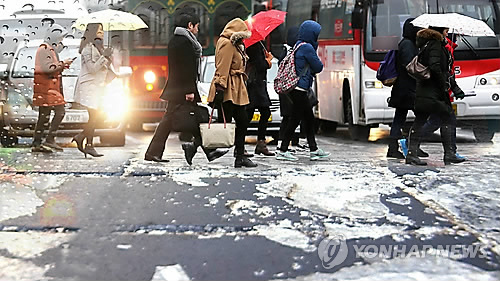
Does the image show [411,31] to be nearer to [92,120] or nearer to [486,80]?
[486,80]

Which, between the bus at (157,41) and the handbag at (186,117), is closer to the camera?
the handbag at (186,117)

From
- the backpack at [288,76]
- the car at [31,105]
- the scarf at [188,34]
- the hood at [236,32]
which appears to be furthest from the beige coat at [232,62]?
the car at [31,105]

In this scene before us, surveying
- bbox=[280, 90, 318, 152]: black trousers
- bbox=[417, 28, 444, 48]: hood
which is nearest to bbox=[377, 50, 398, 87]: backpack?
bbox=[417, 28, 444, 48]: hood

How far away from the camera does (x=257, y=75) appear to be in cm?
1024

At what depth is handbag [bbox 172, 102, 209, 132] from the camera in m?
9.48

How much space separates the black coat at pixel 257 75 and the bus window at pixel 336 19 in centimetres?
349

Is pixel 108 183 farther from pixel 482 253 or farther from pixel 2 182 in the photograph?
pixel 482 253

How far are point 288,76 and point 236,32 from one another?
1146 mm

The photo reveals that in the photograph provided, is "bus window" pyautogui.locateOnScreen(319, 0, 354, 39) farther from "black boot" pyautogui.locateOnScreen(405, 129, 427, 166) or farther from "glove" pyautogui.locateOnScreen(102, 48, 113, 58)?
"glove" pyautogui.locateOnScreen(102, 48, 113, 58)

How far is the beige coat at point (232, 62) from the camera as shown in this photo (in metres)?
9.05

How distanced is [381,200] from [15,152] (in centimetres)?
583

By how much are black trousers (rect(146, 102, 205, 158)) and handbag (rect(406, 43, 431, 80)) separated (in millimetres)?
2414

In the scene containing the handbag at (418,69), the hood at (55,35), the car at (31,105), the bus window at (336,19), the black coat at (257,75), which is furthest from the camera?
the bus window at (336,19)

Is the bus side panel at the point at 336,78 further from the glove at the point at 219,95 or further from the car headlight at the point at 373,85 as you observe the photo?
the glove at the point at 219,95
